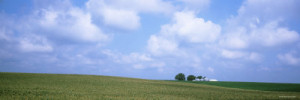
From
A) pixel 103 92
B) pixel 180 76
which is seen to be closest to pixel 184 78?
pixel 180 76

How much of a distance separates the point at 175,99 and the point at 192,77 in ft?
233

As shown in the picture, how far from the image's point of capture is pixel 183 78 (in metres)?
89.1

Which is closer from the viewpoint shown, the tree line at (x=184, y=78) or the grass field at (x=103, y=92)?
the grass field at (x=103, y=92)

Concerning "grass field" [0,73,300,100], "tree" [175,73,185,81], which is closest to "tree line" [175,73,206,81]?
"tree" [175,73,185,81]

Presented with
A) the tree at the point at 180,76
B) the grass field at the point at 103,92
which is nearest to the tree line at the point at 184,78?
the tree at the point at 180,76

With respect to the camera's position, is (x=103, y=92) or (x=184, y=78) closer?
(x=103, y=92)

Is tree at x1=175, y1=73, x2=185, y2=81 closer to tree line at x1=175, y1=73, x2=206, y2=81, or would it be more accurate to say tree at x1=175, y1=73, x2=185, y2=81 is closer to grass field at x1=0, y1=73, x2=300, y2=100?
tree line at x1=175, y1=73, x2=206, y2=81

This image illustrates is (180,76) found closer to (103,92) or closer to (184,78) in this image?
(184,78)

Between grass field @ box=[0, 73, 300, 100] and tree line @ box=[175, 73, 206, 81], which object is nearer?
grass field @ box=[0, 73, 300, 100]

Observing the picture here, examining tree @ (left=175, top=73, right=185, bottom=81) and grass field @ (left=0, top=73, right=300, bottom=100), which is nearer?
grass field @ (left=0, top=73, right=300, bottom=100)

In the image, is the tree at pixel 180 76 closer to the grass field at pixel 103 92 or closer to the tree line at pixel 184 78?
the tree line at pixel 184 78

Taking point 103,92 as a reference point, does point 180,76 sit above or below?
above

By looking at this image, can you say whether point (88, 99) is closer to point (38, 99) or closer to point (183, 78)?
point (38, 99)

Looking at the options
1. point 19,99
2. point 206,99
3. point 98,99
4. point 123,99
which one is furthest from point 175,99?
point 19,99
